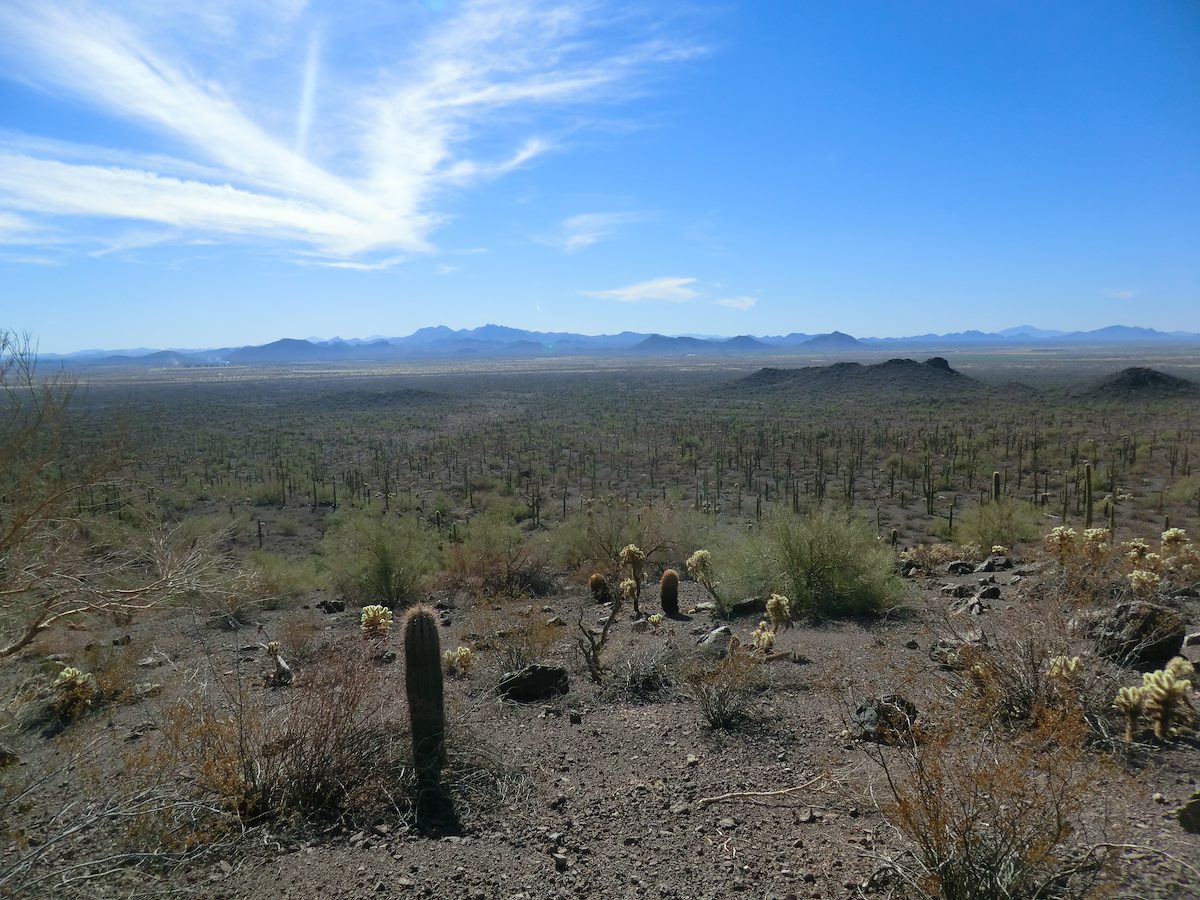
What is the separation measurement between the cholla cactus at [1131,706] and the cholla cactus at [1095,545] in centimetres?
347

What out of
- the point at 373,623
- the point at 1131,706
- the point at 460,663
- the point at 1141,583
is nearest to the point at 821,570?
the point at 1141,583

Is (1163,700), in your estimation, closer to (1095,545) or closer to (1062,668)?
(1062,668)

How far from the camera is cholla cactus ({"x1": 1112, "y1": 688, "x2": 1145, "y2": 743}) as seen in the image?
227 inches

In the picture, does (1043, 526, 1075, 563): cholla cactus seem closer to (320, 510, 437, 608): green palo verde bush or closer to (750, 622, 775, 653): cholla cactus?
(750, 622, 775, 653): cholla cactus

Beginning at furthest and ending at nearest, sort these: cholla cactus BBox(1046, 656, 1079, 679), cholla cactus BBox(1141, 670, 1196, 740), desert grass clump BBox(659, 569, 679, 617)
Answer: desert grass clump BBox(659, 569, 679, 617), cholla cactus BBox(1046, 656, 1079, 679), cholla cactus BBox(1141, 670, 1196, 740)

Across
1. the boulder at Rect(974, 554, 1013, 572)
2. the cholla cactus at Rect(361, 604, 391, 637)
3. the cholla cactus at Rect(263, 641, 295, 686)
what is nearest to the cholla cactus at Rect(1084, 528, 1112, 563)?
the boulder at Rect(974, 554, 1013, 572)

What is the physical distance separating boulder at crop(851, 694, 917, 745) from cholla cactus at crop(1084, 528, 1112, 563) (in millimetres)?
3753

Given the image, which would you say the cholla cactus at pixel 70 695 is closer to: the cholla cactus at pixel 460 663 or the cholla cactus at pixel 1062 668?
the cholla cactus at pixel 460 663

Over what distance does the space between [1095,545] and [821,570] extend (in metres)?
3.74

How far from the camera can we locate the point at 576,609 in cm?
1404

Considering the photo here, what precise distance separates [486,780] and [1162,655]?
657cm

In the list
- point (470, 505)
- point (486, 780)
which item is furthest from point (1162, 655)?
point (470, 505)

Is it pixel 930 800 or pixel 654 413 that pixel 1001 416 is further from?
pixel 930 800

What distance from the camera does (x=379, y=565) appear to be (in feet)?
50.4
